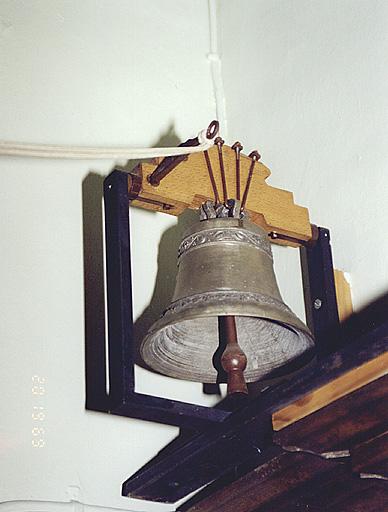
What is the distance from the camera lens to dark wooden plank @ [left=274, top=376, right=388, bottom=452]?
114cm

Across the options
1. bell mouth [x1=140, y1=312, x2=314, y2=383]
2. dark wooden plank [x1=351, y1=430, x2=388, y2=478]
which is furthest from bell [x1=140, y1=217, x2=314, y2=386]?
dark wooden plank [x1=351, y1=430, x2=388, y2=478]

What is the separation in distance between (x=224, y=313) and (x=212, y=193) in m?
0.29

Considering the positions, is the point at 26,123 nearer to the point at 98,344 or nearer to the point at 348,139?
the point at 98,344

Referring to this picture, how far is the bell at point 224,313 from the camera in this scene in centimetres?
131

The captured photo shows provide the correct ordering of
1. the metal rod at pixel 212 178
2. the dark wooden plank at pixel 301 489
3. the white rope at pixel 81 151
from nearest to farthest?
1. the white rope at pixel 81 151
2. the dark wooden plank at pixel 301 489
3. the metal rod at pixel 212 178

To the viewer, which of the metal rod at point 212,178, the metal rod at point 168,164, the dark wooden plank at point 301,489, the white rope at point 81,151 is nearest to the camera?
the white rope at point 81,151

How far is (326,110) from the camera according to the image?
1.70 meters

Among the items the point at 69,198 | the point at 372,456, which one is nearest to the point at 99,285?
the point at 69,198

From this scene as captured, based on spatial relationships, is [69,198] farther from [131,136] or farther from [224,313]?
[224,313]

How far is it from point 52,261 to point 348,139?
566mm

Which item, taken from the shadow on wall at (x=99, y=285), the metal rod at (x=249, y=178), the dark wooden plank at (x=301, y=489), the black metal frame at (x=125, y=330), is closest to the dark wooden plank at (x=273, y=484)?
the dark wooden plank at (x=301, y=489)

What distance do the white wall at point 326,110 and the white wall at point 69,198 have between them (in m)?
0.13

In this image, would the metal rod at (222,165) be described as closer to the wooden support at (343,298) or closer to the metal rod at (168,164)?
the metal rod at (168,164)

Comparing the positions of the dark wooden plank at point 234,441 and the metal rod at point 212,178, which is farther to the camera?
the metal rod at point 212,178
